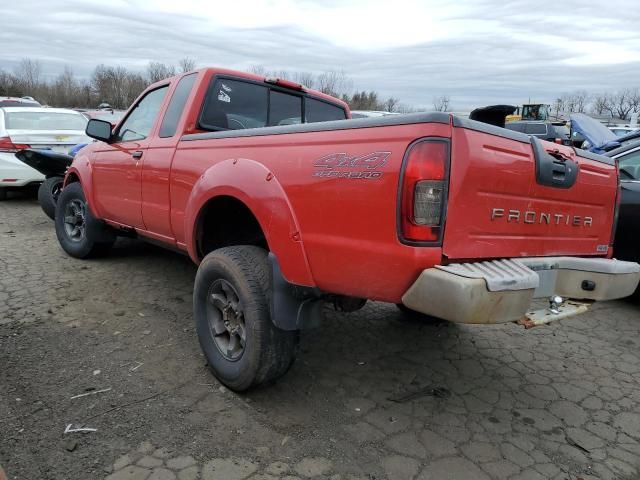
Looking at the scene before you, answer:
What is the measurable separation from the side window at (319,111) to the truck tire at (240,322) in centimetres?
192

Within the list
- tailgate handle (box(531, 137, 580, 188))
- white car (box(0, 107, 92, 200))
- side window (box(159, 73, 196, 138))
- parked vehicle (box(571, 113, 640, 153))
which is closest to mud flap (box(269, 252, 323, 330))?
tailgate handle (box(531, 137, 580, 188))

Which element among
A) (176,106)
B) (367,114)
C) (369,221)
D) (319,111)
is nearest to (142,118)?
(176,106)

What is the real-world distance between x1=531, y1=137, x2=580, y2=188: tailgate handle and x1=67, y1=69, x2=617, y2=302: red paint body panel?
0.14ft

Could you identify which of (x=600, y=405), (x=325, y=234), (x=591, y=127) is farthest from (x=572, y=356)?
(x=591, y=127)

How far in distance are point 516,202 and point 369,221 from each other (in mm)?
778

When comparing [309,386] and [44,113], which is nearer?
[309,386]

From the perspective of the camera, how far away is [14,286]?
462 centimetres

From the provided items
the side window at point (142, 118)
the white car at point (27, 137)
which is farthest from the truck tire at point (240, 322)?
the white car at point (27, 137)

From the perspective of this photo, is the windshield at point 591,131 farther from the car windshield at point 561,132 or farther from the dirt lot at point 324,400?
the car windshield at point 561,132

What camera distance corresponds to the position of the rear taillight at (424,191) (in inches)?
81.6

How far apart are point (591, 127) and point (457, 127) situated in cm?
547

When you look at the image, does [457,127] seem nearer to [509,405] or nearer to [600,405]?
[509,405]

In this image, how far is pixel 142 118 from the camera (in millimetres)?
4508

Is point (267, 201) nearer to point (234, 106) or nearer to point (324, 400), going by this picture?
point (324, 400)
